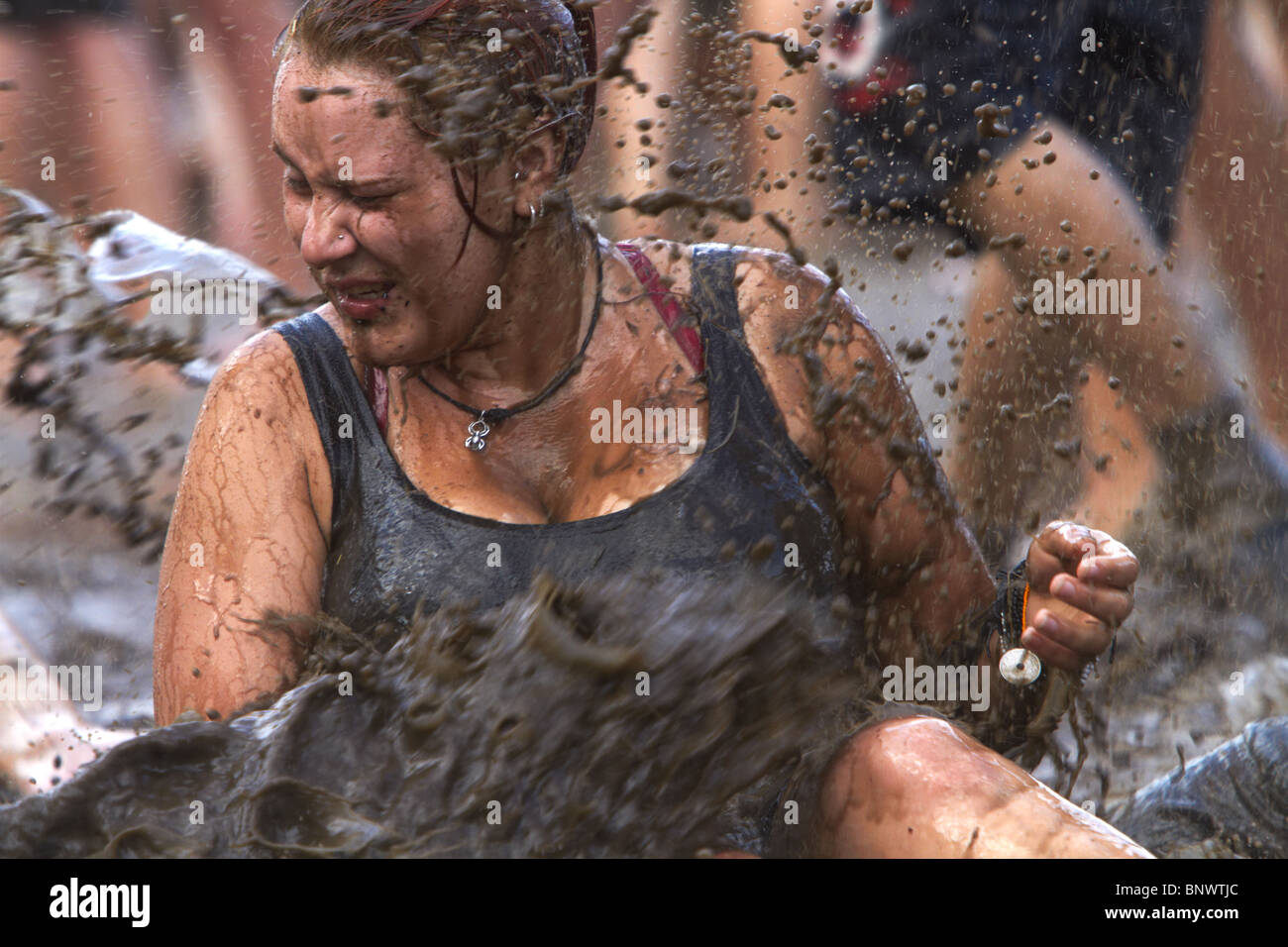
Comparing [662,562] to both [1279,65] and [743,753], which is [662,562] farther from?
[1279,65]

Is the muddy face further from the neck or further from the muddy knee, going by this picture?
the muddy knee

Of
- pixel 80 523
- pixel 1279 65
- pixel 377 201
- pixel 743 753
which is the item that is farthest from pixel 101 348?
pixel 1279 65

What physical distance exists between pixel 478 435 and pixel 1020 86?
2375mm

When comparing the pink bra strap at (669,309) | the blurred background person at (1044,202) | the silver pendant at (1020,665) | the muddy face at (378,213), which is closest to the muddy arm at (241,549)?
the muddy face at (378,213)

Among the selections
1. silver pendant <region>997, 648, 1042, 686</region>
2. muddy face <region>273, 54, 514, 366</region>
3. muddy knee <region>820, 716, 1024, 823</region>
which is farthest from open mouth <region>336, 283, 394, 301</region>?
silver pendant <region>997, 648, 1042, 686</region>

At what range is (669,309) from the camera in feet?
6.27

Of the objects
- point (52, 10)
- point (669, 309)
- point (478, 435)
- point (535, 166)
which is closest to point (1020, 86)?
point (669, 309)

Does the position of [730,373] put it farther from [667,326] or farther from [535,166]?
[535,166]

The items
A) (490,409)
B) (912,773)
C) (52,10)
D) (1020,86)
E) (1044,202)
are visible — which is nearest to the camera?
(912,773)

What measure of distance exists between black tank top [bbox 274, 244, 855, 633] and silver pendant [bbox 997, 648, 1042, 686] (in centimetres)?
26

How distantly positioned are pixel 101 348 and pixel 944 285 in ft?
6.92

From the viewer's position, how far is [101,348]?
8.97 ft

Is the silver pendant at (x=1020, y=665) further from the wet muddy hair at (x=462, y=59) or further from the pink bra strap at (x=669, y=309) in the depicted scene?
the wet muddy hair at (x=462, y=59)

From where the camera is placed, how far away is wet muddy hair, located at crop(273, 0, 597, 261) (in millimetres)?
1629
